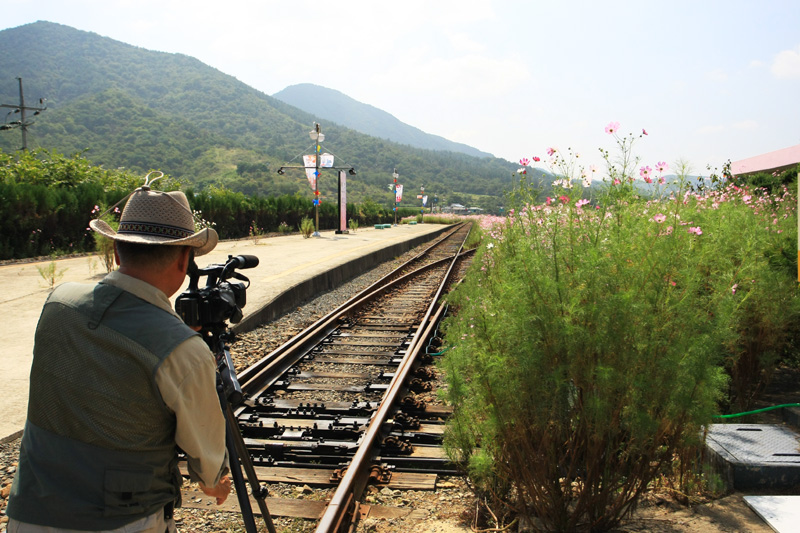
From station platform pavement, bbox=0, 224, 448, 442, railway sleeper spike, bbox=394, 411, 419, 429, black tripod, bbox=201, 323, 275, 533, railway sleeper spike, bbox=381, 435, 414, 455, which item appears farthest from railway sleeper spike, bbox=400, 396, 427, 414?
black tripod, bbox=201, 323, 275, 533

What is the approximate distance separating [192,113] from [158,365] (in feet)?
693

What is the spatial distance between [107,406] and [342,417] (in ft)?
11.8

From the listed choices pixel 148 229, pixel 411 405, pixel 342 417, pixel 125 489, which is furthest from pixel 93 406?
pixel 411 405

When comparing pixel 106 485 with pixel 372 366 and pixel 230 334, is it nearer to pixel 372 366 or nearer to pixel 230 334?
pixel 230 334

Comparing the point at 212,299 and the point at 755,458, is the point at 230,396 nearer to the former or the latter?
the point at 212,299

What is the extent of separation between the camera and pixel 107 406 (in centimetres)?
→ 167

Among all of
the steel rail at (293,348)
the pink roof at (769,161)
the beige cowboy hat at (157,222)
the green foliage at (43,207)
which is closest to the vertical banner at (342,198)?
the green foliage at (43,207)

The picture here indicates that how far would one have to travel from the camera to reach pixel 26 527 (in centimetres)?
172

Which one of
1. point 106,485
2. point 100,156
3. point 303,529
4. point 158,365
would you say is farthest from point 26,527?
point 100,156

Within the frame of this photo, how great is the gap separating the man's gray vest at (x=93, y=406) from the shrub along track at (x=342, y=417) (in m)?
1.70

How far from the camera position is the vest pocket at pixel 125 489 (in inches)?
66.2

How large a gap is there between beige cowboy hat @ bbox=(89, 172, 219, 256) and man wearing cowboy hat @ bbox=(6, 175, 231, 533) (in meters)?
0.05

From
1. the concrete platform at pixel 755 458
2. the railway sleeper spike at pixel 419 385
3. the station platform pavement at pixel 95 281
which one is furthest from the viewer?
the railway sleeper spike at pixel 419 385

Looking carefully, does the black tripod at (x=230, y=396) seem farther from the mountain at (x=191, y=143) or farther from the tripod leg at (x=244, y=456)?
the mountain at (x=191, y=143)
